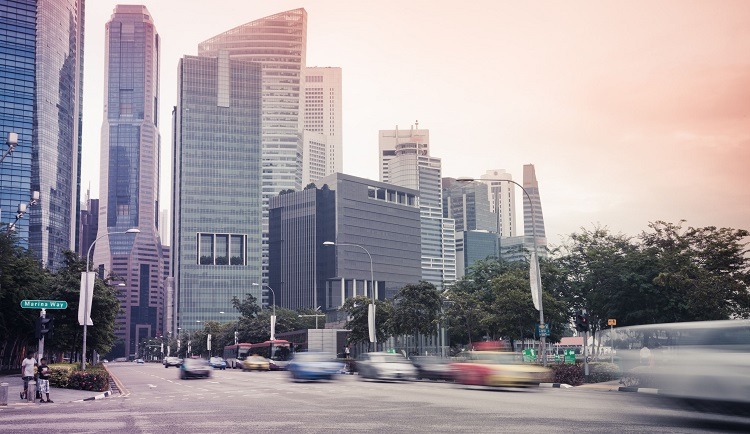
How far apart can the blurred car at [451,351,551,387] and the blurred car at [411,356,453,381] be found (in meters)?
7.84

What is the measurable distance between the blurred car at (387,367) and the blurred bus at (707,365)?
24.3 meters

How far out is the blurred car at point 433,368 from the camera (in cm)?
4228

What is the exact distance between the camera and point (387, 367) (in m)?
41.5

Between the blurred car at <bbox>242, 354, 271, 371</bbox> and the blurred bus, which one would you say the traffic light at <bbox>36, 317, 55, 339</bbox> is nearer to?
the blurred bus

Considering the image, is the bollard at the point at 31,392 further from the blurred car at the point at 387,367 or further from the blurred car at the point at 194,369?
the blurred car at the point at 194,369

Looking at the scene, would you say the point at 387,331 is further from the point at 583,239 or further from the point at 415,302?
the point at 583,239

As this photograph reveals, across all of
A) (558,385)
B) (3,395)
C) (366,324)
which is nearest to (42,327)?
(3,395)

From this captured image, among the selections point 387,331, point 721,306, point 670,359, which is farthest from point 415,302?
point 670,359

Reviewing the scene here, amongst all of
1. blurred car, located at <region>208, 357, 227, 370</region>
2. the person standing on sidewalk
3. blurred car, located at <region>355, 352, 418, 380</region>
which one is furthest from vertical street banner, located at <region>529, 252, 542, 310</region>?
blurred car, located at <region>208, 357, 227, 370</region>

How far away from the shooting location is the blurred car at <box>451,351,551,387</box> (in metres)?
31.4

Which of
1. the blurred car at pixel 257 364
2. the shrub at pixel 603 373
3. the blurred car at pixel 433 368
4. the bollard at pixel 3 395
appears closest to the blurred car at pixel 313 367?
the blurred car at pixel 433 368

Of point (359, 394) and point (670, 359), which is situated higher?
point (670, 359)

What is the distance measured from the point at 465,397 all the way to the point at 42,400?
1706 cm

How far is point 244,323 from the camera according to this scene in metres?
146
